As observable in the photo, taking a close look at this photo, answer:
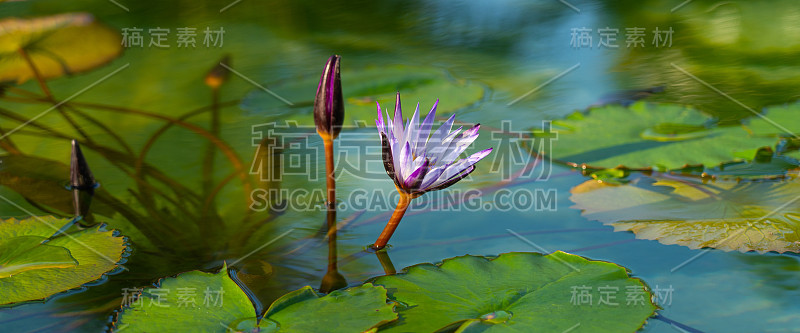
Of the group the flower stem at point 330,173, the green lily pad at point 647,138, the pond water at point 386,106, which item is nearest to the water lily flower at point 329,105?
the flower stem at point 330,173

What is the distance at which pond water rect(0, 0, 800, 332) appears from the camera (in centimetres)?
106

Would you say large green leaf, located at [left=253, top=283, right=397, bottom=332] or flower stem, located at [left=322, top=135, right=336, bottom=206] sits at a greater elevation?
flower stem, located at [left=322, top=135, right=336, bottom=206]

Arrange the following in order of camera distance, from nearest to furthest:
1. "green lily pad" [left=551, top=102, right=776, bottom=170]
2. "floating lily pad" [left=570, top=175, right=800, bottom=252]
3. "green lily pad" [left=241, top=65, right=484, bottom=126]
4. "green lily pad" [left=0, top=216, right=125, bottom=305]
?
"green lily pad" [left=0, top=216, right=125, bottom=305] < "floating lily pad" [left=570, top=175, right=800, bottom=252] < "green lily pad" [left=551, top=102, right=776, bottom=170] < "green lily pad" [left=241, top=65, right=484, bottom=126]

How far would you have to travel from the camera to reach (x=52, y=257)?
105cm

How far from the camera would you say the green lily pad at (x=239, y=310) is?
2.83 ft

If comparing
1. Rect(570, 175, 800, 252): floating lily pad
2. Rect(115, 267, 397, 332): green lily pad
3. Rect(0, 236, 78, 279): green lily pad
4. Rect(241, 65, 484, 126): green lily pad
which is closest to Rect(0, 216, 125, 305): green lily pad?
Rect(0, 236, 78, 279): green lily pad

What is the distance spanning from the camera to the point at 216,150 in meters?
1.58

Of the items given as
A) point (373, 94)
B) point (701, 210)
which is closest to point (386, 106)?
point (373, 94)

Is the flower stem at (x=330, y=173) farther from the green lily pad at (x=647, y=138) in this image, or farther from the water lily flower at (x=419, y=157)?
the green lily pad at (x=647, y=138)

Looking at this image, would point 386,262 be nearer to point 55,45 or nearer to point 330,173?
point 330,173

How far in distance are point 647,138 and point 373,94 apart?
87 cm

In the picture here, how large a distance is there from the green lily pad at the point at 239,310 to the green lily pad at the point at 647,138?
2.72ft

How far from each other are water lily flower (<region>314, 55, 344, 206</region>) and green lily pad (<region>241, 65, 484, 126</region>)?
1.67 feet

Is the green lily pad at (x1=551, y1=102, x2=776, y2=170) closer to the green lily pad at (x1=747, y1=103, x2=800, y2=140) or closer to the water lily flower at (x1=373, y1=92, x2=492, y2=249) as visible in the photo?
the green lily pad at (x1=747, y1=103, x2=800, y2=140)
